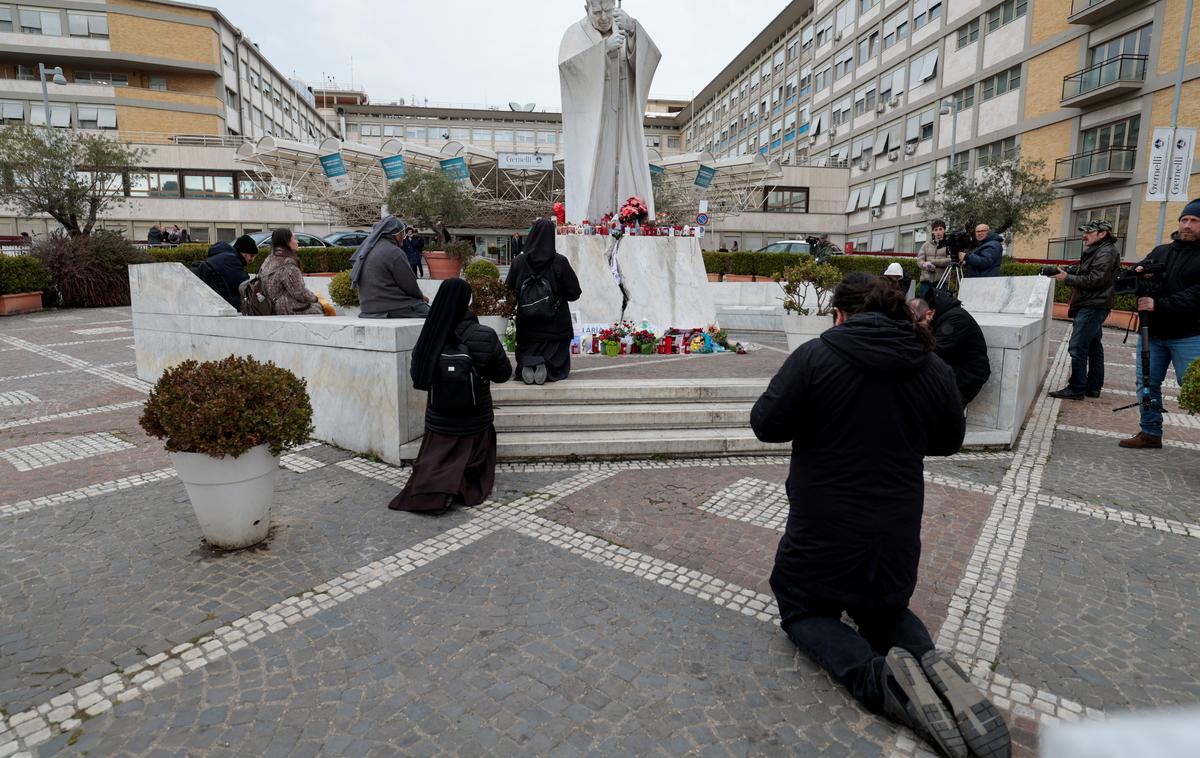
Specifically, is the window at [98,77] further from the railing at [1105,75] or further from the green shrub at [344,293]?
the railing at [1105,75]

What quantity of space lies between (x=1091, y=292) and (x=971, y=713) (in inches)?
271

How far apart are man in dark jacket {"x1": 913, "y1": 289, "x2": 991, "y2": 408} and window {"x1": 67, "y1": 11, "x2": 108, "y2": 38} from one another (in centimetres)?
5511

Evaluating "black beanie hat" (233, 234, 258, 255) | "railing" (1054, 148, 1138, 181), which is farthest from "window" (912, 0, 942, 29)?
"black beanie hat" (233, 234, 258, 255)

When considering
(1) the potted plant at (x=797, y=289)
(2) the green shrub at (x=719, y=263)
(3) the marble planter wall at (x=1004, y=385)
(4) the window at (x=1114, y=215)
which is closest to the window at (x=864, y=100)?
(4) the window at (x=1114, y=215)

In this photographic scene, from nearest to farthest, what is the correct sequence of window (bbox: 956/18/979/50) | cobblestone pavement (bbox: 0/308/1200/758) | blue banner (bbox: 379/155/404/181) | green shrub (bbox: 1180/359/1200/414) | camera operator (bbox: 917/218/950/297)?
1. cobblestone pavement (bbox: 0/308/1200/758)
2. green shrub (bbox: 1180/359/1200/414)
3. camera operator (bbox: 917/218/950/297)
4. blue banner (bbox: 379/155/404/181)
5. window (bbox: 956/18/979/50)

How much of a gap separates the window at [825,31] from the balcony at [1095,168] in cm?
2436

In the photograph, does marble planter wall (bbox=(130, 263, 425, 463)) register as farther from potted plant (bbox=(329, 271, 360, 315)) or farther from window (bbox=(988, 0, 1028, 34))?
window (bbox=(988, 0, 1028, 34))

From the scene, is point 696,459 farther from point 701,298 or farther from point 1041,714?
point 701,298

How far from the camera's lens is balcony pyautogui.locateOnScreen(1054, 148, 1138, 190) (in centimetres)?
2356

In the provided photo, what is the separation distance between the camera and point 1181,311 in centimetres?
554

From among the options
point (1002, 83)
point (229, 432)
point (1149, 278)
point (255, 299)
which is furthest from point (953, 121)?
point (229, 432)

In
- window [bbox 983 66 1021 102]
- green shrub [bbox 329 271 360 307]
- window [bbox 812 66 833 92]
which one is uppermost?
window [bbox 812 66 833 92]

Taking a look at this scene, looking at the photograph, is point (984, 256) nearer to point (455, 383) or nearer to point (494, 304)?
point (494, 304)

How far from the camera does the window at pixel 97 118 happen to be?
43.4m
